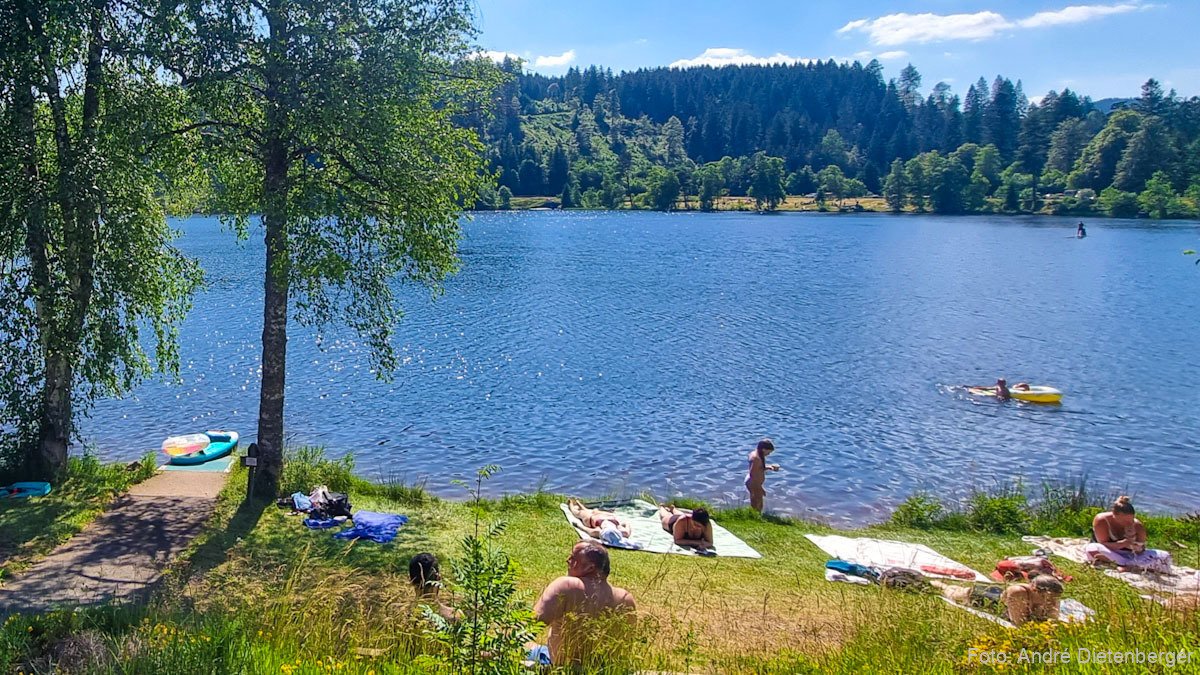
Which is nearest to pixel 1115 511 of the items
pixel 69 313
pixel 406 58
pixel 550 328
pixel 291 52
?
pixel 406 58

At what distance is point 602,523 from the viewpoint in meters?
14.7

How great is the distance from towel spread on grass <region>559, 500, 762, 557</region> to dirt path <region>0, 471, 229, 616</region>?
6.61m

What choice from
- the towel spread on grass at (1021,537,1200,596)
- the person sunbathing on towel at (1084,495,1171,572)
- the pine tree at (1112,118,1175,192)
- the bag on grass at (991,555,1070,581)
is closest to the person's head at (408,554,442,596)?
the bag on grass at (991,555,1070,581)

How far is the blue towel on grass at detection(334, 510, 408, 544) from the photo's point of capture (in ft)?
42.8

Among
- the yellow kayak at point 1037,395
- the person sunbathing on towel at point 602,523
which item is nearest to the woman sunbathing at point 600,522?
the person sunbathing on towel at point 602,523

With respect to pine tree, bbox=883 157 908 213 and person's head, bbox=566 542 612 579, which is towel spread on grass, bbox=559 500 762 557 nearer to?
person's head, bbox=566 542 612 579

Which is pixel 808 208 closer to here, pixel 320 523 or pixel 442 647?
pixel 320 523

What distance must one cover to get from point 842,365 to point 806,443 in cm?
1193

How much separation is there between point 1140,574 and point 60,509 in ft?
57.9

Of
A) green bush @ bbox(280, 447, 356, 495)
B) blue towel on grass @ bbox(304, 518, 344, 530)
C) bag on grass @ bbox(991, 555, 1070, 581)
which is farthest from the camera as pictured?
green bush @ bbox(280, 447, 356, 495)

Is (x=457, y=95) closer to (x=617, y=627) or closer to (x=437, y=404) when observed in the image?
(x=617, y=627)

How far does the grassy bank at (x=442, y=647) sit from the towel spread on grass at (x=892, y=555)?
0.64 m

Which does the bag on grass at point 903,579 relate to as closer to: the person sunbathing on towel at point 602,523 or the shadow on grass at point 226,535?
the person sunbathing on towel at point 602,523

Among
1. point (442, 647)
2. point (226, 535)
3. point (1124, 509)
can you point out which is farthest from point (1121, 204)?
point (442, 647)
